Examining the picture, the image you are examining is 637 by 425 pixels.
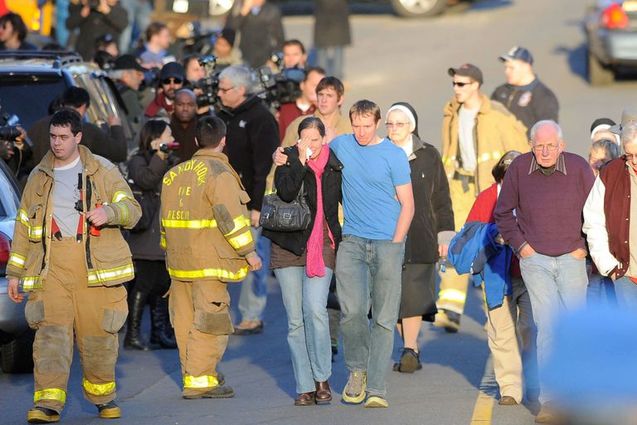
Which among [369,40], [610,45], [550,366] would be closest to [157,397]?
[550,366]

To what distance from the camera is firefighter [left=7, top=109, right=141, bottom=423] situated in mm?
10469

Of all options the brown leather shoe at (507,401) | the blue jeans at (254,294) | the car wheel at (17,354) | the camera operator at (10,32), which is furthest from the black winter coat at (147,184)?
the camera operator at (10,32)

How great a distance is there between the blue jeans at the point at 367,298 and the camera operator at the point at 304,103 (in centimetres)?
392

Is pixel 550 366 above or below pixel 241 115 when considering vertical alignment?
below

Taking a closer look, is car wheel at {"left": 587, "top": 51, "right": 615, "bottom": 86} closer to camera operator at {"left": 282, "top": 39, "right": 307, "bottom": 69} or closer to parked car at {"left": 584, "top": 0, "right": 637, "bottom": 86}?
parked car at {"left": 584, "top": 0, "right": 637, "bottom": 86}

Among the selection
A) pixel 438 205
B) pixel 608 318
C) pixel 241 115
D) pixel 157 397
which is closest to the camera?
pixel 608 318

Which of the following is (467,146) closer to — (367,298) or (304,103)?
(304,103)

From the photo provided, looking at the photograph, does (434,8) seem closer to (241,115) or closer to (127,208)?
(241,115)

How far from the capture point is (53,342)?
1047 centimetres

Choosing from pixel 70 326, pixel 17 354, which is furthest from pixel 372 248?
pixel 17 354

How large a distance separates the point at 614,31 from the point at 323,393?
13.9 m

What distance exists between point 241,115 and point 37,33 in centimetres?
1198

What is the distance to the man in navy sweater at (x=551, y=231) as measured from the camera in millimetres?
10500

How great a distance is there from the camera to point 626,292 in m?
10.3
